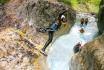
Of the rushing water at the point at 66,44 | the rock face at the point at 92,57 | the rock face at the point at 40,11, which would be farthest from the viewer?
the rock face at the point at 40,11

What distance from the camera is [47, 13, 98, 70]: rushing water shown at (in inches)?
955

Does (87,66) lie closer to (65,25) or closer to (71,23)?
(65,25)

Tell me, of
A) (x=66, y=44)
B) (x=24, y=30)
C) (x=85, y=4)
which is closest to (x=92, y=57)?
(x=66, y=44)

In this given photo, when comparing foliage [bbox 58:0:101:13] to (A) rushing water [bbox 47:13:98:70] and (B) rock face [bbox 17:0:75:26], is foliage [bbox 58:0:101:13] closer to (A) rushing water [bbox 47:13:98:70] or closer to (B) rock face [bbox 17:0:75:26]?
(A) rushing water [bbox 47:13:98:70]

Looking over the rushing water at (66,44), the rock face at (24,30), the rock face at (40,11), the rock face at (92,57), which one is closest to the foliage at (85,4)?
the rushing water at (66,44)

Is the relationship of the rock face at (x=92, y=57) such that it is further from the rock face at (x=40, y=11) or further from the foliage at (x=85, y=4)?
the foliage at (x=85, y=4)

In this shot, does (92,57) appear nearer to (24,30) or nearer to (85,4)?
(24,30)

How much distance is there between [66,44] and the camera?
91.7ft

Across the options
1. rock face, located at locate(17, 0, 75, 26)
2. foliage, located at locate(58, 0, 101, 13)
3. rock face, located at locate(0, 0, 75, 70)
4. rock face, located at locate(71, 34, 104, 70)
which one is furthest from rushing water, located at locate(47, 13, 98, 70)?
foliage, located at locate(58, 0, 101, 13)

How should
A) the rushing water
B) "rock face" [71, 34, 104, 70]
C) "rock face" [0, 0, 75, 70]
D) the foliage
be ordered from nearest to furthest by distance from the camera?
"rock face" [71, 34, 104, 70]
"rock face" [0, 0, 75, 70]
the rushing water
the foliage

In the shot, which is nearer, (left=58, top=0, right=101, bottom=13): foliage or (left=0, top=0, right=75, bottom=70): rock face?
(left=0, top=0, right=75, bottom=70): rock face

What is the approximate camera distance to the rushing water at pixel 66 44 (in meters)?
24.2

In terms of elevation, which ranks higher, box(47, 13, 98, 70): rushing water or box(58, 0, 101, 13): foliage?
box(58, 0, 101, 13): foliage

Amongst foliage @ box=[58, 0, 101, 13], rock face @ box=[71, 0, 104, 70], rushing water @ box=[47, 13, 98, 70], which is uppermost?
foliage @ box=[58, 0, 101, 13]
